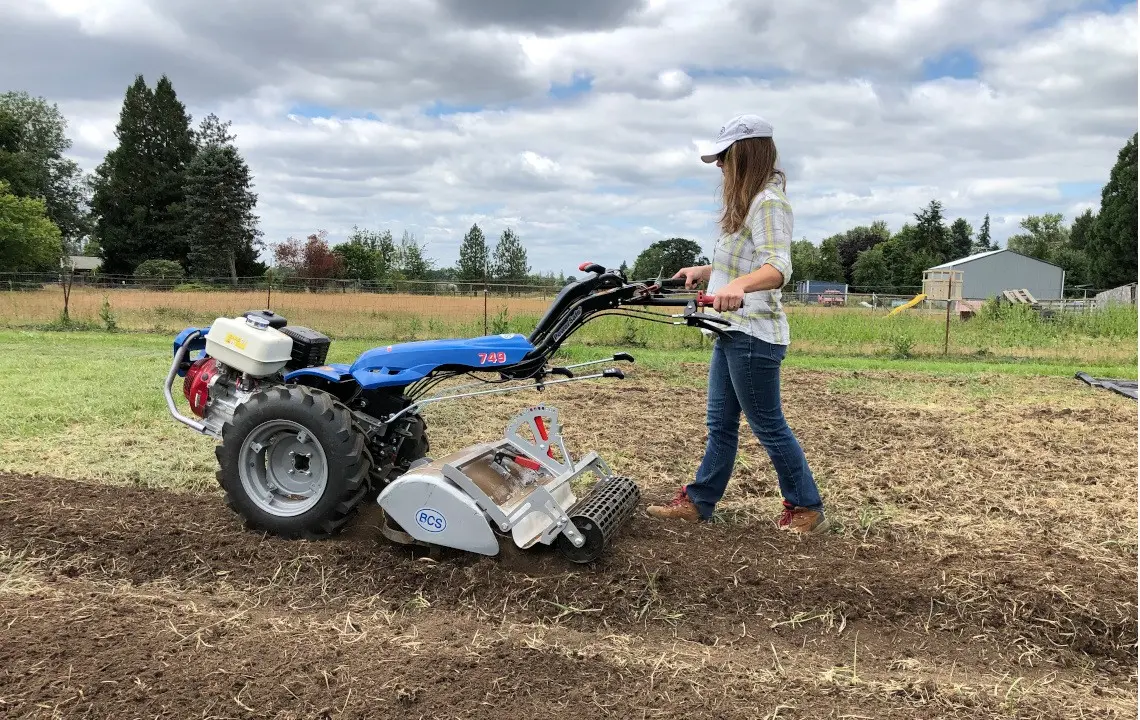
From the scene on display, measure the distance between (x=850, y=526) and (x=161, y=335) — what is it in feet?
55.2

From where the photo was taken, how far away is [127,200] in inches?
2231

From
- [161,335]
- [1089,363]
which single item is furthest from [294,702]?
[161,335]

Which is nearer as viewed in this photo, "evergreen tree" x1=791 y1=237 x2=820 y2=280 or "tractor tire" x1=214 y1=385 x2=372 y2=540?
"tractor tire" x1=214 y1=385 x2=372 y2=540

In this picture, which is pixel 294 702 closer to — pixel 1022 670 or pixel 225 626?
pixel 225 626

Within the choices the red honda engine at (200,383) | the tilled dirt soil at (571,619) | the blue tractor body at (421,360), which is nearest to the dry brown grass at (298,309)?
the red honda engine at (200,383)

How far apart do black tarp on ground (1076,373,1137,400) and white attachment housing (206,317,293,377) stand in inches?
383

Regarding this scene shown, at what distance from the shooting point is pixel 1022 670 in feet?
9.56

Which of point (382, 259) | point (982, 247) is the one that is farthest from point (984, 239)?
point (382, 259)

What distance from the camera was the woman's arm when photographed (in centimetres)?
361

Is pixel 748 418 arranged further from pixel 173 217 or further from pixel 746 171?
pixel 173 217

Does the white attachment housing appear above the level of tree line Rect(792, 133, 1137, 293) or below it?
below

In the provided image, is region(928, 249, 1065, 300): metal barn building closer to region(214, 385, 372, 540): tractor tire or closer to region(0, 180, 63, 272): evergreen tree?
region(0, 180, 63, 272): evergreen tree

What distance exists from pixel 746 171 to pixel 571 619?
7.16 feet

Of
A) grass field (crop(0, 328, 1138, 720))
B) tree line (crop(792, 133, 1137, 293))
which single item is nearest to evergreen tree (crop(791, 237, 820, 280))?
tree line (crop(792, 133, 1137, 293))
